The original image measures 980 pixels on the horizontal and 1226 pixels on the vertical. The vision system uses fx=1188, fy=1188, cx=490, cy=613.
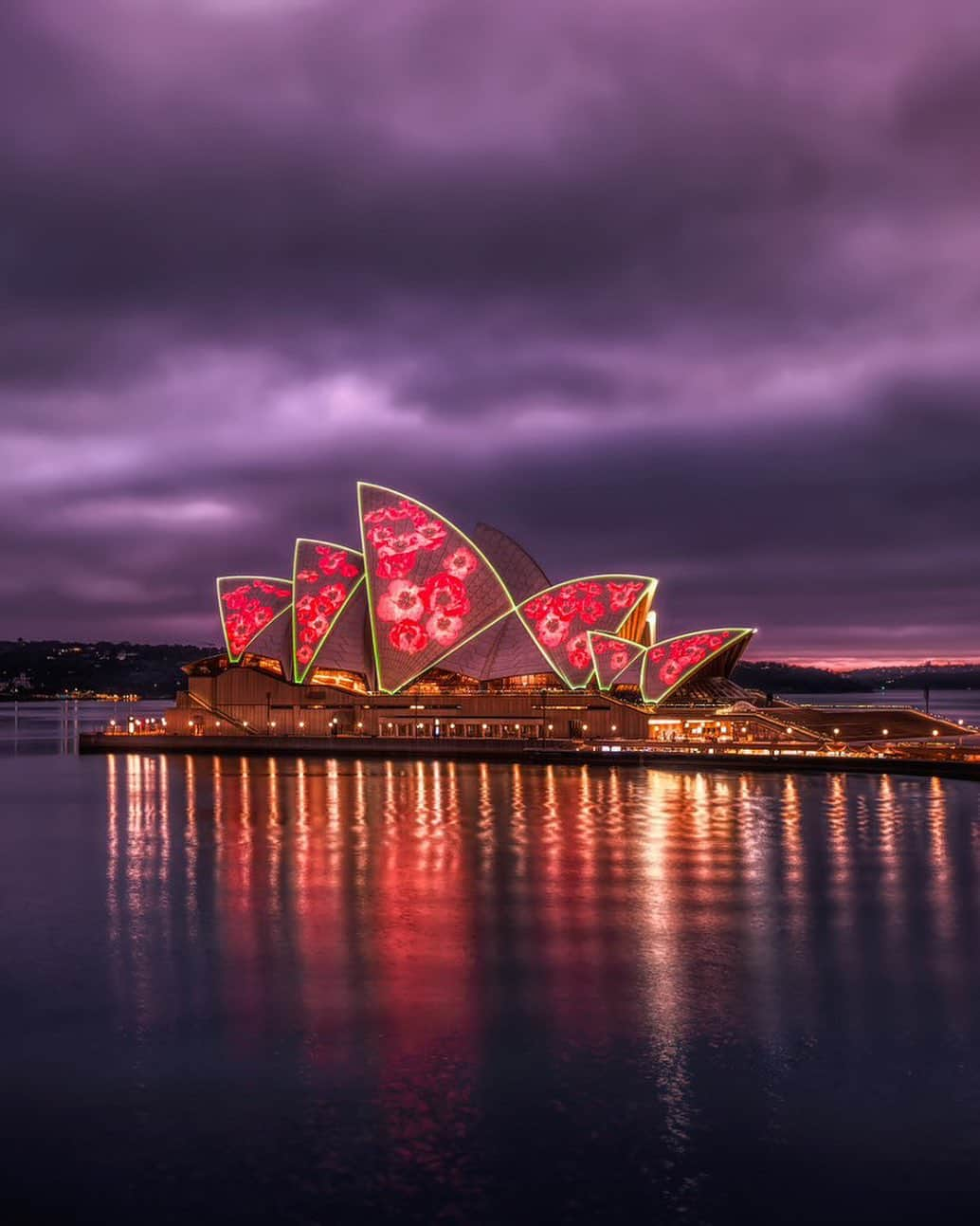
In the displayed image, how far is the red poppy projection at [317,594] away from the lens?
6631 cm

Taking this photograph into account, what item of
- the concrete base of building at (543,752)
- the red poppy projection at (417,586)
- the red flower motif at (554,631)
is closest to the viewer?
the concrete base of building at (543,752)

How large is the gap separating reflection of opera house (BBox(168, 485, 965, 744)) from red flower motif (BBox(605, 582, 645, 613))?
0.24 feet

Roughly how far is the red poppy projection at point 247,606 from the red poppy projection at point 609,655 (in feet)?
61.5

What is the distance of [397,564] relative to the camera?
64.7 m

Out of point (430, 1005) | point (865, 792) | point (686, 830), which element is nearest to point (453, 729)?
point (865, 792)

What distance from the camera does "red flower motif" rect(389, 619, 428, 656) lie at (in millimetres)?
64938

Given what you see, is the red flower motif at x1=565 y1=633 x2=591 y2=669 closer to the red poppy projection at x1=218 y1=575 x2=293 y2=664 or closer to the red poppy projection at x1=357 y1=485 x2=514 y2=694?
the red poppy projection at x1=357 y1=485 x2=514 y2=694

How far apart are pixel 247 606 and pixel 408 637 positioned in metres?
11.0

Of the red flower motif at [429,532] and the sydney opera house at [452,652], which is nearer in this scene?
the sydney opera house at [452,652]

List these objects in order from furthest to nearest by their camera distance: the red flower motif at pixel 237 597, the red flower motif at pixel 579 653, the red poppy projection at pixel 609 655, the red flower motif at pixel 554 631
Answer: the red flower motif at pixel 237 597 < the red flower motif at pixel 554 631 < the red flower motif at pixel 579 653 < the red poppy projection at pixel 609 655

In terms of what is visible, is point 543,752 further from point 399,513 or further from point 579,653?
point 399,513

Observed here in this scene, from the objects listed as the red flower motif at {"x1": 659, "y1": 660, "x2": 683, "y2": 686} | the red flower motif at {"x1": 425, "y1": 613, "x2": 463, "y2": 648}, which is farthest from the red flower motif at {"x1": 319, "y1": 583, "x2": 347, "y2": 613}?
the red flower motif at {"x1": 659, "y1": 660, "x2": 683, "y2": 686}

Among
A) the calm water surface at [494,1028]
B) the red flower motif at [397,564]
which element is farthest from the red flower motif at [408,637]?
the calm water surface at [494,1028]

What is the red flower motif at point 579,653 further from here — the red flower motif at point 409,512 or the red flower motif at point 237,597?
the red flower motif at point 237,597
